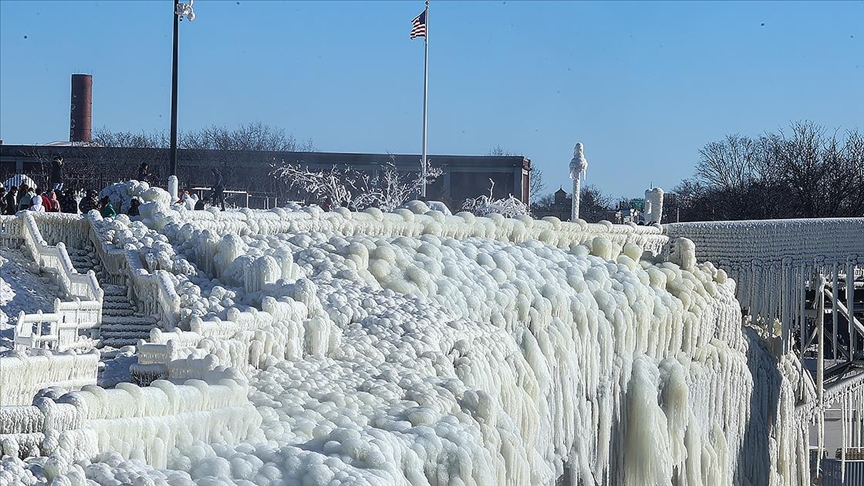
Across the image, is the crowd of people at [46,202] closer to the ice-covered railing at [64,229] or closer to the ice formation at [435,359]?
the ice formation at [435,359]

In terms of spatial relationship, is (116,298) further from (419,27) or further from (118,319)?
(419,27)

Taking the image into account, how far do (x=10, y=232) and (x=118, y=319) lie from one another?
107 inches

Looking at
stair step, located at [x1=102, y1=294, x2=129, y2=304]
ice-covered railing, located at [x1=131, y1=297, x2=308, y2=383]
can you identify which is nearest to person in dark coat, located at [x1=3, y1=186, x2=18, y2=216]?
stair step, located at [x1=102, y1=294, x2=129, y2=304]

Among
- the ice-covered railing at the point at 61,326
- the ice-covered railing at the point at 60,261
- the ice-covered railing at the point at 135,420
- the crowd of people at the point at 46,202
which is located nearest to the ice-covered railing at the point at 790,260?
the crowd of people at the point at 46,202

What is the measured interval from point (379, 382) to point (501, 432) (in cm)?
125

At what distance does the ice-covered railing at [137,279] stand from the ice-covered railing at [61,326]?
74cm

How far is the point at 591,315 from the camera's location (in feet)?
56.5

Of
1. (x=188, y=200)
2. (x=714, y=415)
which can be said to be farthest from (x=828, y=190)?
(x=188, y=200)

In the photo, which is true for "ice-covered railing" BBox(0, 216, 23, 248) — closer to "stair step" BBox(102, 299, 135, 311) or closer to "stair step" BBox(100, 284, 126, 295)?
"stair step" BBox(100, 284, 126, 295)

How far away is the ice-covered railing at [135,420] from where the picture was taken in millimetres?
8359

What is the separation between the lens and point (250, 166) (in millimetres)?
45688

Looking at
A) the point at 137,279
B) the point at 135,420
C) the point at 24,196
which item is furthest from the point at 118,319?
the point at 135,420

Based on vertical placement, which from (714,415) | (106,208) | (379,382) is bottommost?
(714,415)

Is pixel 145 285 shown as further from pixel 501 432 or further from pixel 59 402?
pixel 59 402
